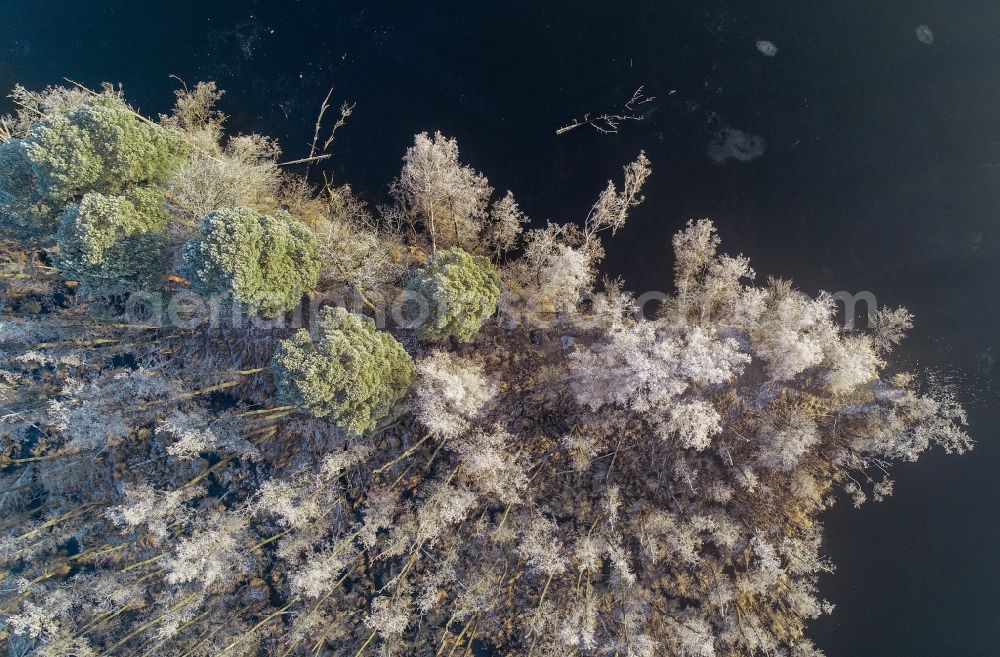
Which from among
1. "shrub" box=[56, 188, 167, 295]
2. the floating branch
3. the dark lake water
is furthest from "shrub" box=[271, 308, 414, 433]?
the floating branch

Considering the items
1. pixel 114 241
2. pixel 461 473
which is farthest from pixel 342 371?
pixel 114 241

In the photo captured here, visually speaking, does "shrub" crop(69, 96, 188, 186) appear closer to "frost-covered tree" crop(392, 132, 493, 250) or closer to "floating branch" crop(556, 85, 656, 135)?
"frost-covered tree" crop(392, 132, 493, 250)

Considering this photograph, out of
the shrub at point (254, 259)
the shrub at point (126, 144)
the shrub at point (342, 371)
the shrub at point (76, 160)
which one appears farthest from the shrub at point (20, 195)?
the shrub at point (342, 371)

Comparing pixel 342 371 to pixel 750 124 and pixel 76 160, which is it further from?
pixel 750 124

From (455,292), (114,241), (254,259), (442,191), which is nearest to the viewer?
(254,259)

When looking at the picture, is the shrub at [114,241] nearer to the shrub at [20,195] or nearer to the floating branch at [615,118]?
the shrub at [20,195]

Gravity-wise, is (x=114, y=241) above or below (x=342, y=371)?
above
